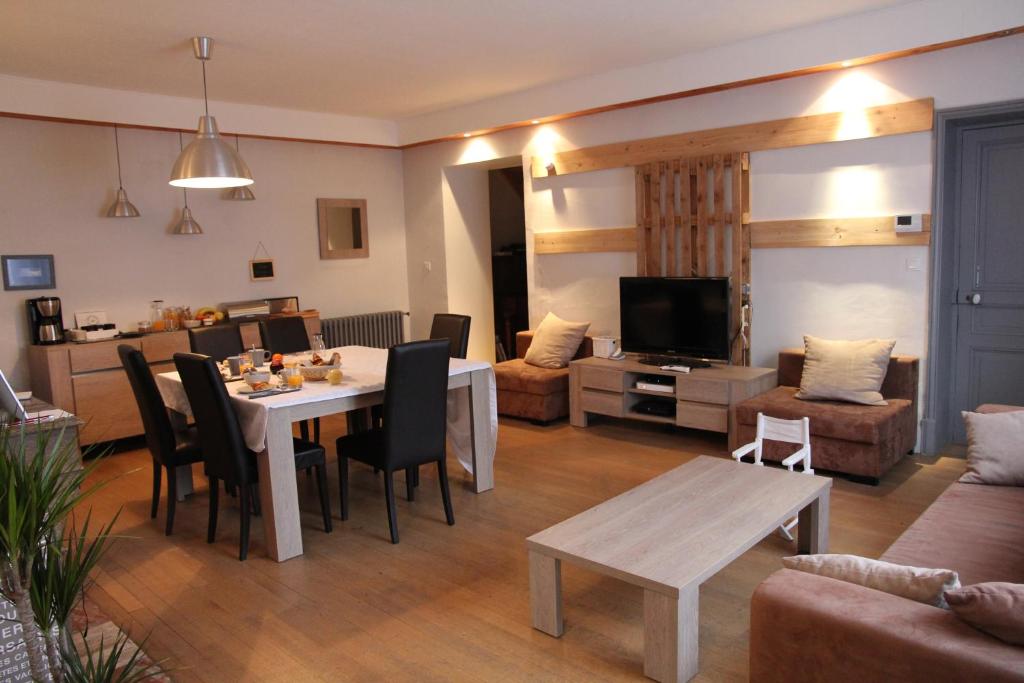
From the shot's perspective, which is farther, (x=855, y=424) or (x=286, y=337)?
(x=286, y=337)

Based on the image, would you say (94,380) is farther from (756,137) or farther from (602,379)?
(756,137)

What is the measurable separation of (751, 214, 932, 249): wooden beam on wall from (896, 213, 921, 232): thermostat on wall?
26mm

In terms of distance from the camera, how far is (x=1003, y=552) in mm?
2541

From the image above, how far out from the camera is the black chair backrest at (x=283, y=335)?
17.3 feet

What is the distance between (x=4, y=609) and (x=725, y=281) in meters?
4.38

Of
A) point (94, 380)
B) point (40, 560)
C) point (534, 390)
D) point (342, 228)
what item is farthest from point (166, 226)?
point (40, 560)

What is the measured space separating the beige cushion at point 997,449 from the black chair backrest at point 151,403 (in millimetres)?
3793

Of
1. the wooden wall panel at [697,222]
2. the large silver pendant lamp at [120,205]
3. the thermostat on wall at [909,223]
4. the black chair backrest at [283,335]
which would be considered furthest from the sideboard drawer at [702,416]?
the large silver pendant lamp at [120,205]

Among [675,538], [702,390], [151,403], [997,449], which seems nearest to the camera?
[675,538]

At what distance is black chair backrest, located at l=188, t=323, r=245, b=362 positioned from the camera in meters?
4.82

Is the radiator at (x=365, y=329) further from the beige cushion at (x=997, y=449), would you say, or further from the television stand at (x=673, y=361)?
the beige cushion at (x=997, y=449)

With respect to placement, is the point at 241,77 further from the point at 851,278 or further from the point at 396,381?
the point at 851,278

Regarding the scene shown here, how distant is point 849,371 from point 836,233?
0.95 m

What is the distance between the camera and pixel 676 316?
5.55 meters
